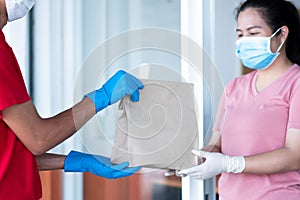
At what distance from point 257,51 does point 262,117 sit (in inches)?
8.3

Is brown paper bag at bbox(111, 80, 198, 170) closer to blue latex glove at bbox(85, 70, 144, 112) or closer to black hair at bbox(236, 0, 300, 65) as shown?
blue latex glove at bbox(85, 70, 144, 112)

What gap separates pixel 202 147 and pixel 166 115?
0.58 ft

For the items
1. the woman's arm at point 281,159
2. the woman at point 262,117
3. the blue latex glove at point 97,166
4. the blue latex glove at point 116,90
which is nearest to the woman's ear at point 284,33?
the woman at point 262,117

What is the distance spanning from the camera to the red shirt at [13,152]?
1.39m

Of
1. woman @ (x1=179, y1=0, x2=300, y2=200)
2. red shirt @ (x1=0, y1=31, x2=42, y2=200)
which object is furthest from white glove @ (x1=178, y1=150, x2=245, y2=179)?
red shirt @ (x1=0, y1=31, x2=42, y2=200)

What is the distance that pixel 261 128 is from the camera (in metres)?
1.59

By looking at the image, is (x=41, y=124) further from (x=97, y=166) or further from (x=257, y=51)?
(x=257, y=51)

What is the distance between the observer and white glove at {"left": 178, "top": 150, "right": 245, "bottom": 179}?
155cm

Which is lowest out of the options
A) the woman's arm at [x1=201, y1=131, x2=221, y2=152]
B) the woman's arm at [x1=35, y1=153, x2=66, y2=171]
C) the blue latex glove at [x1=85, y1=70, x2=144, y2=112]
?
the woman's arm at [x1=35, y1=153, x2=66, y2=171]

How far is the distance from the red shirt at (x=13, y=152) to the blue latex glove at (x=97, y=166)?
0.15 m

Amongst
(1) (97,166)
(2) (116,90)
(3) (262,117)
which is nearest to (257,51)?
(3) (262,117)

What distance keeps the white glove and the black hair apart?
0.38 metres

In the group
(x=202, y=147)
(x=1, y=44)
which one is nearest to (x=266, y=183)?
(x=202, y=147)

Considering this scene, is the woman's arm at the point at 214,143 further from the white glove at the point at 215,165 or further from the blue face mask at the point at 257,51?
the blue face mask at the point at 257,51
